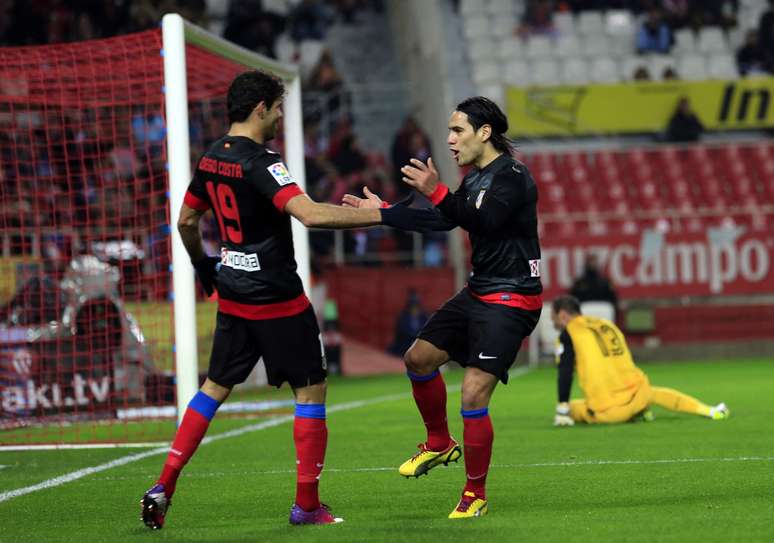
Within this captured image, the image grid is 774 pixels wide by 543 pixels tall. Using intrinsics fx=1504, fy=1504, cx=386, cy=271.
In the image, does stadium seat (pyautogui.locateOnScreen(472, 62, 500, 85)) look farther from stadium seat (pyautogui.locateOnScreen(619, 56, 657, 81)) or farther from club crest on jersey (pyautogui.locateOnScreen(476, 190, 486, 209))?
club crest on jersey (pyautogui.locateOnScreen(476, 190, 486, 209))

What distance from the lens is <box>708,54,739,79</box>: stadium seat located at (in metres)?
28.5

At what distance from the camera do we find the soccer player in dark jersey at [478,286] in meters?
6.95

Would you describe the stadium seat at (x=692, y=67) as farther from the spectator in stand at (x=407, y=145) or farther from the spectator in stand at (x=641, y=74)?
the spectator in stand at (x=407, y=145)

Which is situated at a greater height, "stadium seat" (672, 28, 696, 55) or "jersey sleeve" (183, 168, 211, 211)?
"stadium seat" (672, 28, 696, 55)

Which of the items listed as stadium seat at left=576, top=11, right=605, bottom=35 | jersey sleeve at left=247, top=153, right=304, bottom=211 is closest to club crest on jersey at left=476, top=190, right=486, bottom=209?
jersey sleeve at left=247, top=153, right=304, bottom=211

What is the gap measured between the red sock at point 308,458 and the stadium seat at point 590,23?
76.2ft

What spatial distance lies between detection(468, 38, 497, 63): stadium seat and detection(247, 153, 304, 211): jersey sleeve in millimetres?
22248

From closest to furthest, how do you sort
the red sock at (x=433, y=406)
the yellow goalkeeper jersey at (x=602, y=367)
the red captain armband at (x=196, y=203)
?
the red captain armband at (x=196, y=203) < the red sock at (x=433, y=406) < the yellow goalkeeper jersey at (x=602, y=367)

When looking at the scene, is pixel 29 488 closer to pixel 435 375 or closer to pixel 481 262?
pixel 435 375

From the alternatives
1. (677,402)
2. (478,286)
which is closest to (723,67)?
(677,402)

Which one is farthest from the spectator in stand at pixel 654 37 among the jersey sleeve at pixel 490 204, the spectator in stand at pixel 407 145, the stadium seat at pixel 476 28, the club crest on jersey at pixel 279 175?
the club crest on jersey at pixel 279 175

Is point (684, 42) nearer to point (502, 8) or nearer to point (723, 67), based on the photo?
point (723, 67)

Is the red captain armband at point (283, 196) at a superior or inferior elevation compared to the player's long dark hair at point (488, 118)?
inferior

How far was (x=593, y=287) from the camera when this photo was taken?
22.7 metres
